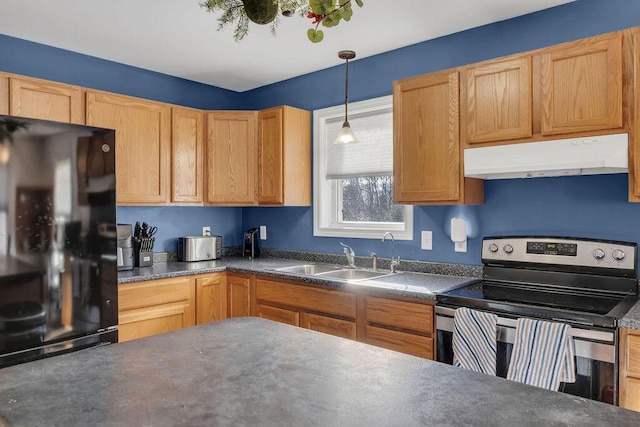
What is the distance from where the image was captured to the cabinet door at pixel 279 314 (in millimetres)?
3020

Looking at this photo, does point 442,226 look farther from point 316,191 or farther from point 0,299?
point 0,299

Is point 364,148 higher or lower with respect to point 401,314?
higher

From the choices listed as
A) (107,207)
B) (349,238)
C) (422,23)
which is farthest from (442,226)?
(107,207)

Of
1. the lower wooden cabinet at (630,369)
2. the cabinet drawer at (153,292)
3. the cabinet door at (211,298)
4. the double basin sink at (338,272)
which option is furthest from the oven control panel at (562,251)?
the cabinet drawer at (153,292)

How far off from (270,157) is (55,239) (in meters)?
1.79

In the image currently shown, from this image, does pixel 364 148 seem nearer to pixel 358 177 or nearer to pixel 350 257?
pixel 358 177

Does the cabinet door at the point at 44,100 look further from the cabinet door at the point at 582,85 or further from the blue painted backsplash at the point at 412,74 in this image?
the cabinet door at the point at 582,85

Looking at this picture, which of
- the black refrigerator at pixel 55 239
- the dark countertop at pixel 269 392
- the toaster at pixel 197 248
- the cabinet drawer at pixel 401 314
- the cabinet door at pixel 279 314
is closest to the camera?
the dark countertop at pixel 269 392

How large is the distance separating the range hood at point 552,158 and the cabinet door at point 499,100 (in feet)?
0.29

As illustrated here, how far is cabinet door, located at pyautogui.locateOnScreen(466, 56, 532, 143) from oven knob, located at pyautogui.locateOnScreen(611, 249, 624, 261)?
28.7 inches

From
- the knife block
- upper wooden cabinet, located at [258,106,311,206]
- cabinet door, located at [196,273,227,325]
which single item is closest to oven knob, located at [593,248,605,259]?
upper wooden cabinet, located at [258,106,311,206]

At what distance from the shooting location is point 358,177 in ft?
11.9

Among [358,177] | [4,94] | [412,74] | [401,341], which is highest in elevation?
[412,74]

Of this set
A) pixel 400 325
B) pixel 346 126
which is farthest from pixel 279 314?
pixel 346 126
